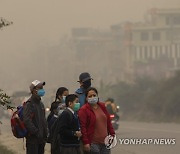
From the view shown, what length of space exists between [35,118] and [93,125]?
1000mm

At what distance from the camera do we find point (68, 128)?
11086 millimetres

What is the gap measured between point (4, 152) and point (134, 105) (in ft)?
141

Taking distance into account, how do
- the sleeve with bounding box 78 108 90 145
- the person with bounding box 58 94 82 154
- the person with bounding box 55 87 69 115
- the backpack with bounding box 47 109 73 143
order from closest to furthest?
the sleeve with bounding box 78 108 90 145 → the person with bounding box 58 94 82 154 → the backpack with bounding box 47 109 73 143 → the person with bounding box 55 87 69 115

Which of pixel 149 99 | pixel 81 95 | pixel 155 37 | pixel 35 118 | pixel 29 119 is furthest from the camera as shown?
pixel 155 37

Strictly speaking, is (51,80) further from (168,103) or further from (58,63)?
(168,103)

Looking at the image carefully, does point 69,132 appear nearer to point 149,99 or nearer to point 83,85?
point 83,85

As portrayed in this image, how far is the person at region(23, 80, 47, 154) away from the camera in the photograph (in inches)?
455

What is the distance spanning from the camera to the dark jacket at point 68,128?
11.1m

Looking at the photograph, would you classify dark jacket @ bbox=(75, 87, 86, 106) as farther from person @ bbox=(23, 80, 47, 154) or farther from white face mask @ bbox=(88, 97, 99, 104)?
white face mask @ bbox=(88, 97, 99, 104)

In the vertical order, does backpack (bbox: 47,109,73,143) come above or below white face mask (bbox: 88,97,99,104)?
below

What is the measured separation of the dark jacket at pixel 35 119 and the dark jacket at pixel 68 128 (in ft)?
1.73
